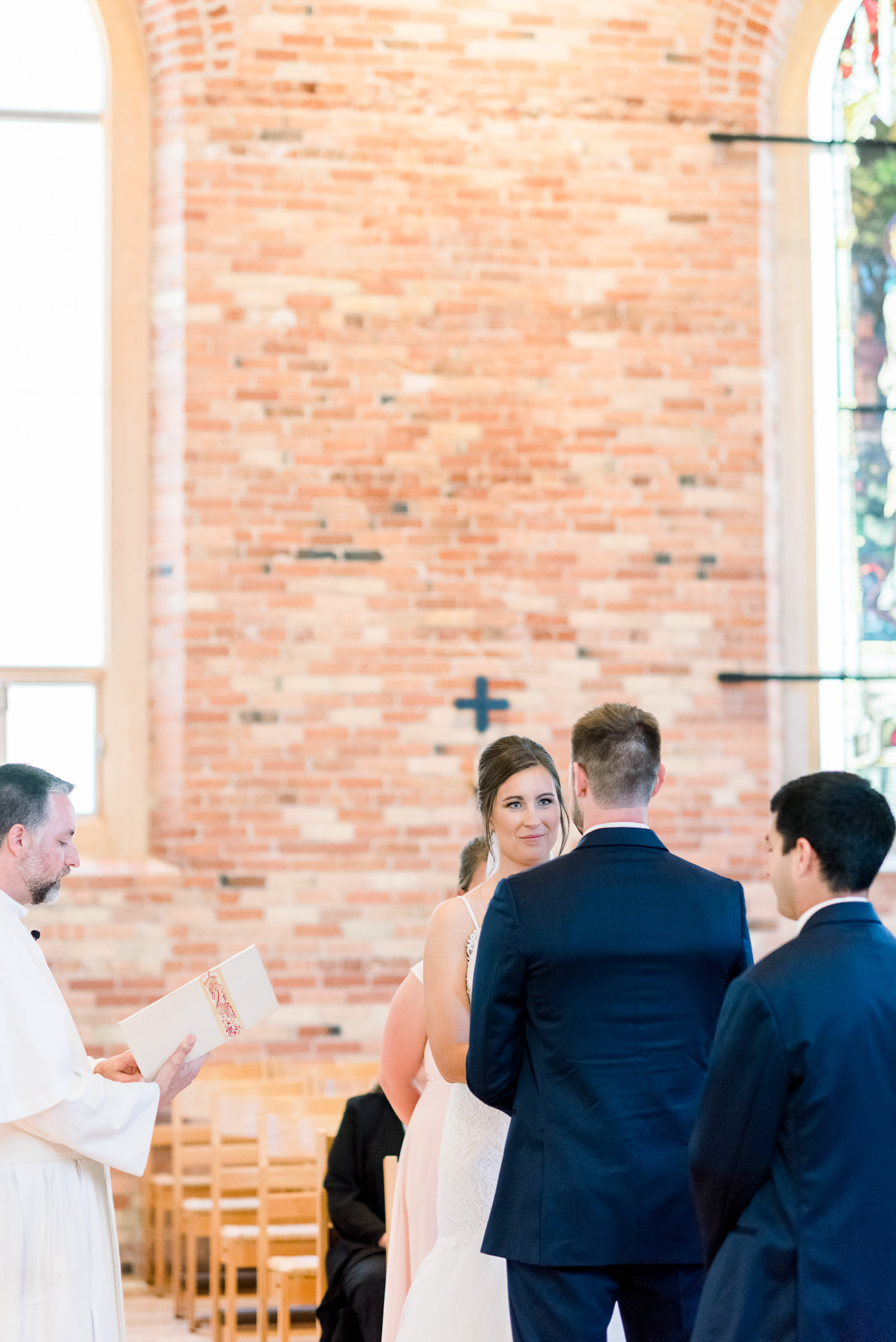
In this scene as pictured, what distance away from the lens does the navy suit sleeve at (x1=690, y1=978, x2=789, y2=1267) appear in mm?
2324

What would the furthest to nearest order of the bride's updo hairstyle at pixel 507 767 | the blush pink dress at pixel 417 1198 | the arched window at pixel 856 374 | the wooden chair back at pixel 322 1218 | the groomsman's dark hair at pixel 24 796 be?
1. the arched window at pixel 856 374
2. the wooden chair back at pixel 322 1218
3. the blush pink dress at pixel 417 1198
4. the bride's updo hairstyle at pixel 507 767
5. the groomsman's dark hair at pixel 24 796

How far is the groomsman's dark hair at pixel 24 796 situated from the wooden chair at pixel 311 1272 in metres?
2.31

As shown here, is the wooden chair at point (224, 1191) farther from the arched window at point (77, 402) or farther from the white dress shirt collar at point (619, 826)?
the white dress shirt collar at point (619, 826)

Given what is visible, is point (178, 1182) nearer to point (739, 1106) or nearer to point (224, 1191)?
point (224, 1191)

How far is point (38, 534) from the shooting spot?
775 cm

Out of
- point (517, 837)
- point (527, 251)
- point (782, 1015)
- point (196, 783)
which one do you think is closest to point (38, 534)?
point (196, 783)

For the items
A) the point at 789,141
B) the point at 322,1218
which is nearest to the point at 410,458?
the point at 789,141

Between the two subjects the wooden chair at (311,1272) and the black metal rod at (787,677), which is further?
the black metal rod at (787,677)

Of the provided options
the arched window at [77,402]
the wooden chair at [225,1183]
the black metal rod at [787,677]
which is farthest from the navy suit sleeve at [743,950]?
the arched window at [77,402]

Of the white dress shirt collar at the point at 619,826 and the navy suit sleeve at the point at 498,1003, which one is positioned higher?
the white dress shirt collar at the point at 619,826

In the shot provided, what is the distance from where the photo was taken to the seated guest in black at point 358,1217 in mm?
4781

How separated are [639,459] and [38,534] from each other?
9.58 ft

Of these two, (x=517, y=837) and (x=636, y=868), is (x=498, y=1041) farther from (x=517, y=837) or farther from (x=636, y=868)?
(x=517, y=837)

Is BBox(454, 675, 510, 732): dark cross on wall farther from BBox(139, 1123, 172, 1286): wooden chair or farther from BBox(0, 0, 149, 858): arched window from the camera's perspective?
BBox(139, 1123, 172, 1286): wooden chair
